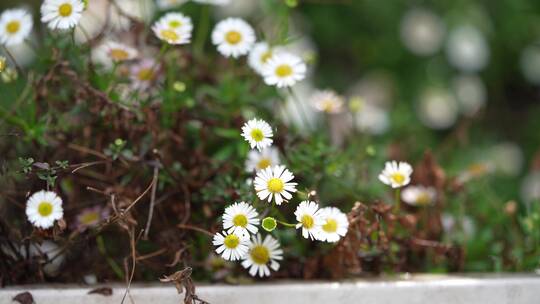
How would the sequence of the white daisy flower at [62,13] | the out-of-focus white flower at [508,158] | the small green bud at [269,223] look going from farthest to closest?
the out-of-focus white flower at [508,158] < the white daisy flower at [62,13] < the small green bud at [269,223]

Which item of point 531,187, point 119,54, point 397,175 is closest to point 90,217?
point 119,54

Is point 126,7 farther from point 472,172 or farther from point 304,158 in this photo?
point 472,172

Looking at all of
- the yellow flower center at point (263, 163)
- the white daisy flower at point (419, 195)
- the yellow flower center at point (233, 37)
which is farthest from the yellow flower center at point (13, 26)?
the white daisy flower at point (419, 195)

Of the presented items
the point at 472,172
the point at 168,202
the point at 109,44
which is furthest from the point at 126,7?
the point at 472,172

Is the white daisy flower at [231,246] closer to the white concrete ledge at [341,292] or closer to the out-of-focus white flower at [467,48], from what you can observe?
the white concrete ledge at [341,292]

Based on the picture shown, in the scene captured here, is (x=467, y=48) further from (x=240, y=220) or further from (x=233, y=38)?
(x=240, y=220)

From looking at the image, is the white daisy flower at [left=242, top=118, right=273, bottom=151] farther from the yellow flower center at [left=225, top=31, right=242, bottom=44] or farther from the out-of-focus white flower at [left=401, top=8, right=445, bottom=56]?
the out-of-focus white flower at [left=401, top=8, right=445, bottom=56]

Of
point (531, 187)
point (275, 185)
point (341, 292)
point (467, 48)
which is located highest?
point (467, 48)
